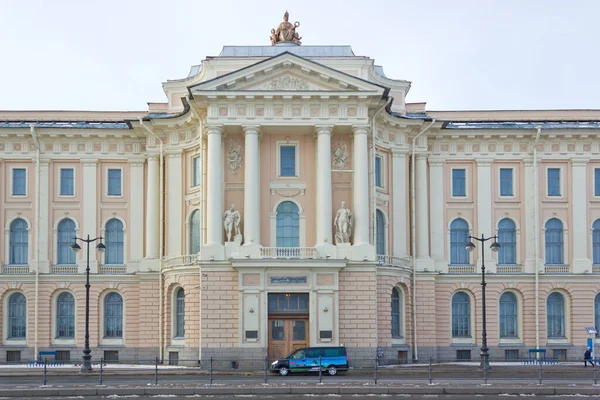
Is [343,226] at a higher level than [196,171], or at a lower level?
lower

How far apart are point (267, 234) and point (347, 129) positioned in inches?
291

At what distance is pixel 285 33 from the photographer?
71.2 m

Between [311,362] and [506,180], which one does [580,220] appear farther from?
[311,362]

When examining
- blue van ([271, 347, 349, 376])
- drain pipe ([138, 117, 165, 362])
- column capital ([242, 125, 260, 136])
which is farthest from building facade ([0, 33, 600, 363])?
blue van ([271, 347, 349, 376])

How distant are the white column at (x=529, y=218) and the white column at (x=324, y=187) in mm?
14955

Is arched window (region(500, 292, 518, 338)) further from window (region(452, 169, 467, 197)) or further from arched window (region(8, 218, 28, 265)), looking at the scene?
arched window (region(8, 218, 28, 265))

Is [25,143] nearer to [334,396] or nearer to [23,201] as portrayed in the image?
[23,201]

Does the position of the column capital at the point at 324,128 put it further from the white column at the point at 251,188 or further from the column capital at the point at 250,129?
the white column at the point at 251,188

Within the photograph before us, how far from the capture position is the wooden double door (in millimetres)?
60312

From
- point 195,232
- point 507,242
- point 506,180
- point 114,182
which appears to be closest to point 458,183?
point 506,180

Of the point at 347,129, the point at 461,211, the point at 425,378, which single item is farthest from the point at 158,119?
the point at 425,378

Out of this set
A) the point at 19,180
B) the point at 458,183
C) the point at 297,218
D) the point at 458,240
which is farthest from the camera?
the point at 458,183

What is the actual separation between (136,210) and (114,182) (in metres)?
2.35

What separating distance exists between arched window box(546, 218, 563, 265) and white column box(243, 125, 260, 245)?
19.8 metres
